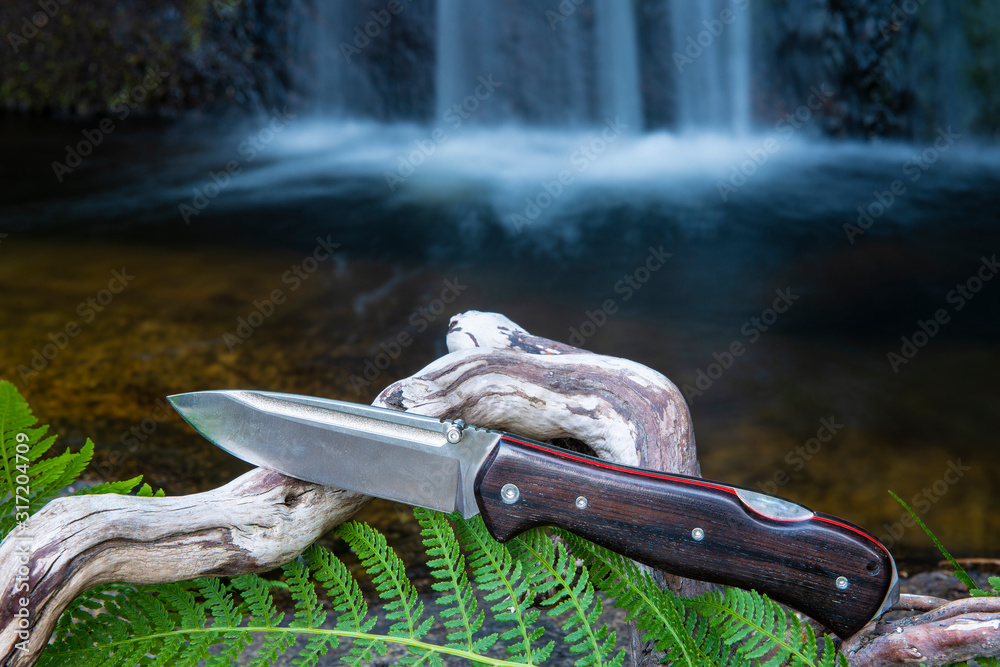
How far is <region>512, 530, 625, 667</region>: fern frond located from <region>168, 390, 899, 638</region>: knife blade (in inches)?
2.1

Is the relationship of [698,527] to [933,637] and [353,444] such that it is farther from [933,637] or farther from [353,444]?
[353,444]

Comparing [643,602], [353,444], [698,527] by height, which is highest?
[353,444]

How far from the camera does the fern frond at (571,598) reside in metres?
1.32

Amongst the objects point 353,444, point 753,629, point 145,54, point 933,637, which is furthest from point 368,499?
point 145,54

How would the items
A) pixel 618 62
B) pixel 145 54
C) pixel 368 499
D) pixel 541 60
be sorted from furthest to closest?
pixel 145 54, pixel 541 60, pixel 618 62, pixel 368 499

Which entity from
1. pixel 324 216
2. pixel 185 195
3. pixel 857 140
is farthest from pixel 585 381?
pixel 857 140

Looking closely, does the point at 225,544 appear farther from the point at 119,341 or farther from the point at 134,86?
the point at 134,86

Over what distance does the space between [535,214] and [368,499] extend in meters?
5.18

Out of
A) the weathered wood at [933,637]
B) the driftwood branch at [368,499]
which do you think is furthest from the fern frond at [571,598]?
the weathered wood at [933,637]

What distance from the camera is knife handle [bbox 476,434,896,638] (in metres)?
1.32

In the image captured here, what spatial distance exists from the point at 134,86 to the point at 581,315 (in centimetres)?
799

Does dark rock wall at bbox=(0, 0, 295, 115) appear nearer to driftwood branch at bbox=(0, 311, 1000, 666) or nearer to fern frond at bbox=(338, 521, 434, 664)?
driftwood branch at bbox=(0, 311, 1000, 666)

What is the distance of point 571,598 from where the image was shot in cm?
136

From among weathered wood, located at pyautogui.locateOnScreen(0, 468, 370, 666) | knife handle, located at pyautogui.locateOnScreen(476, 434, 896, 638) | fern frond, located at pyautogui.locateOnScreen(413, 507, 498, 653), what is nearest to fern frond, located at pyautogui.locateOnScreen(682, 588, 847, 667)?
knife handle, located at pyautogui.locateOnScreen(476, 434, 896, 638)
